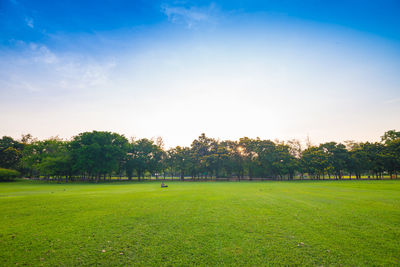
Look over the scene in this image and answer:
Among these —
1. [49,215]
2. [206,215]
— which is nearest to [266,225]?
[206,215]

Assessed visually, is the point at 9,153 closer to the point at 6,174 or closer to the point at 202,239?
the point at 6,174

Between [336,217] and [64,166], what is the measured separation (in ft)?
199

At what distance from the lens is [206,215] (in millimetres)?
8984

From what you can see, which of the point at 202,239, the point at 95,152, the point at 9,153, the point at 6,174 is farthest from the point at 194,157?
the point at 9,153

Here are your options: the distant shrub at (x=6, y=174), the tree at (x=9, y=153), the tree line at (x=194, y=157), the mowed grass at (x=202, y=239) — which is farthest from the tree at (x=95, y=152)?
the mowed grass at (x=202, y=239)

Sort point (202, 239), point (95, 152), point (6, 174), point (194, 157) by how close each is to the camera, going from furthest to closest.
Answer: point (194, 157)
point (95, 152)
point (6, 174)
point (202, 239)

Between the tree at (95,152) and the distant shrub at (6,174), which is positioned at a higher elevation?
the tree at (95,152)

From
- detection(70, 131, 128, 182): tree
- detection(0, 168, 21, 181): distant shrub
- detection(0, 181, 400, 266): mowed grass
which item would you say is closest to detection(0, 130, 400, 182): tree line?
detection(70, 131, 128, 182): tree

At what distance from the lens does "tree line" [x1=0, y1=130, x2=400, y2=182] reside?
49250mm

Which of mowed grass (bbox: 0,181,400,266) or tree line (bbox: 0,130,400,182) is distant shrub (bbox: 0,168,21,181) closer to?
tree line (bbox: 0,130,400,182)

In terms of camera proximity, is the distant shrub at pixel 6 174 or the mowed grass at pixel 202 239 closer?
the mowed grass at pixel 202 239

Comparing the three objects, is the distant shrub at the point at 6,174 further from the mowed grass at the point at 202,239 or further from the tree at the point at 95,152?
the mowed grass at the point at 202,239

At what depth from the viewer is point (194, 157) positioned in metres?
58.8

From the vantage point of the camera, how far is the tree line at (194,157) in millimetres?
49250
